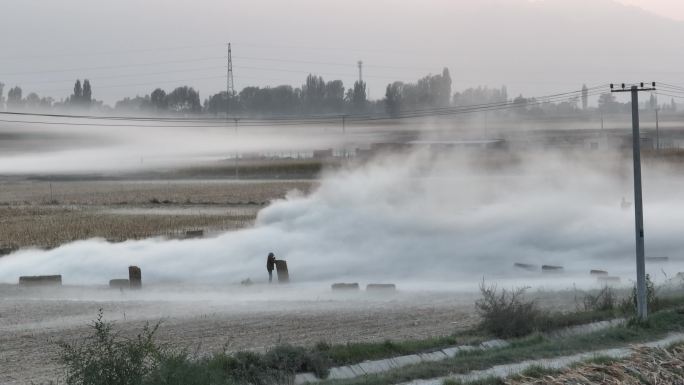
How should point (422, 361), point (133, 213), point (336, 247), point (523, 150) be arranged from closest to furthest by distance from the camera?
point (422, 361), point (336, 247), point (133, 213), point (523, 150)

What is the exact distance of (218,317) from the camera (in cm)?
2486

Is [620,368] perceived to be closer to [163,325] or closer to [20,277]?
[163,325]

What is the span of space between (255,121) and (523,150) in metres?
18.3

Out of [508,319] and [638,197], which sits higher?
[638,197]

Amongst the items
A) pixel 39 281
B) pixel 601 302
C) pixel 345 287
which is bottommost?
pixel 345 287

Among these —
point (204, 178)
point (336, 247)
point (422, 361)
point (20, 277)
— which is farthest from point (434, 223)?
point (204, 178)

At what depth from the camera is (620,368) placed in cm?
1598

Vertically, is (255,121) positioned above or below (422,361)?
above

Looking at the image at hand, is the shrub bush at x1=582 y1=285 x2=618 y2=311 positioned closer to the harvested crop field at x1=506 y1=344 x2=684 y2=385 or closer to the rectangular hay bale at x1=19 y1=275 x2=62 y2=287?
the harvested crop field at x1=506 y1=344 x2=684 y2=385

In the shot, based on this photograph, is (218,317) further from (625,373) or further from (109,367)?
(625,373)

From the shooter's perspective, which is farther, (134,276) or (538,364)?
(134,276)

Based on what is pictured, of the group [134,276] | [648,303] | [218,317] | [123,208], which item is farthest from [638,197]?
[123,208]

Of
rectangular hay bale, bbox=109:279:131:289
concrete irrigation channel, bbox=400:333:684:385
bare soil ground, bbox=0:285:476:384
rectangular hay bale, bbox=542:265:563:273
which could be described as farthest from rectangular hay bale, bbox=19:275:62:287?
concrete irrigation channel, bbox=400:333:684:385

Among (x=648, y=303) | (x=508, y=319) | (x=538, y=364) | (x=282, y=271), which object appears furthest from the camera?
(x=282, y=271)
